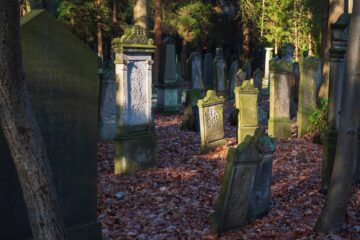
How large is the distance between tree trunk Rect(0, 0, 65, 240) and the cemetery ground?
2541mm

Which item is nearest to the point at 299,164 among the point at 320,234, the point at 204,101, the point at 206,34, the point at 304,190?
the point at 304,190

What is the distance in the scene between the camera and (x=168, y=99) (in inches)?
644

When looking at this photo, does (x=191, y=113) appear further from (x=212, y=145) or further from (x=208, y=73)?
(x=208, y=73)

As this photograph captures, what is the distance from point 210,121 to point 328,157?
12.5 feet

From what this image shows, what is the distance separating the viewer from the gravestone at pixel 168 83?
16125 millimetres

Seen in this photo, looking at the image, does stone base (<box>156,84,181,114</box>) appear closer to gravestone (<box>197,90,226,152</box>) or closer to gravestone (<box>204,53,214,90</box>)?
gravestone (<box>204,53,214,90</box>)

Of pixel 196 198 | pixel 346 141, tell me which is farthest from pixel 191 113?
pixel 346 141

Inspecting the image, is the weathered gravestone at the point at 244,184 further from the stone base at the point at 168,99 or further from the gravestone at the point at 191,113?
the stone base at the point at 168,99

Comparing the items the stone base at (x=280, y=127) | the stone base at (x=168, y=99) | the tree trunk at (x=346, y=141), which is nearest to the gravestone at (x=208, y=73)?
the stone base at (x=168, y=99)

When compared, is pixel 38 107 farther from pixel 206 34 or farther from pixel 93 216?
pixel 206 34

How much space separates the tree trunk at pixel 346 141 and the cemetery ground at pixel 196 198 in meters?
0.24

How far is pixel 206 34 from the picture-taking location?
38.3 metres

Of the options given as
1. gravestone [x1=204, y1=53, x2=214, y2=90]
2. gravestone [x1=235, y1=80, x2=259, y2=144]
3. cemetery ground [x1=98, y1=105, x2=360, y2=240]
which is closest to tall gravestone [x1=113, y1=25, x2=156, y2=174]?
cemetery ground [x1=98, y1=105, x2=360, y2=240]

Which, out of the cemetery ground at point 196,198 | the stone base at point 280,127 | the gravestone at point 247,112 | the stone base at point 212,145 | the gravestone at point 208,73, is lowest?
the cemetery ground at point 196,198
